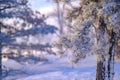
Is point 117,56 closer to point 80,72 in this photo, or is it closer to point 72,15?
point 72,15

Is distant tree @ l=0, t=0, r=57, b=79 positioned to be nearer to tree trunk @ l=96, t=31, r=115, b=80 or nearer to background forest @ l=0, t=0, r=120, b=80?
background forest @ l=0, t=0, r=120, b=80

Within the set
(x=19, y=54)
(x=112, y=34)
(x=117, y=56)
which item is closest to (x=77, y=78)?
(x=19, y=54)

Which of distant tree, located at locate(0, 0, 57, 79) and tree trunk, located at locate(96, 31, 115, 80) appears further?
distant tree, located at locate(0, 0, 57, 79)

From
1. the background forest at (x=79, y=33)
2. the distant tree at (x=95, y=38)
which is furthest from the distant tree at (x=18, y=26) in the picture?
the distant tree at (x=95, y=38)

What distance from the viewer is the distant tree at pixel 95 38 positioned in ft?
59.0

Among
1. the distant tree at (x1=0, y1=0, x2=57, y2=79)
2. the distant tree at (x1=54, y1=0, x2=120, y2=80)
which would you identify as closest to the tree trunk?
the distant tree at (x1=54, y1=0, x2=120, y2=80)

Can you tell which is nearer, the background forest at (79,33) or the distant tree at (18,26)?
the background forest at (79,33)

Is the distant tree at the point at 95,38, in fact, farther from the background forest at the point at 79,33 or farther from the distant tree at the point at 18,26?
the distant tree at the point at 18,26

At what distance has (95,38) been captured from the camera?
1873cm

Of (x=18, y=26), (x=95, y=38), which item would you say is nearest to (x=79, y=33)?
(x=95, y=38)

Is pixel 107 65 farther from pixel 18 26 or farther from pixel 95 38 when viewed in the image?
pixel 18 26

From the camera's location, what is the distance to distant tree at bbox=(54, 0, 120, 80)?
1797 cm

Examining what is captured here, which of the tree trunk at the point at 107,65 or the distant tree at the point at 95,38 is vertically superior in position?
the distant tree at the point at 95,38

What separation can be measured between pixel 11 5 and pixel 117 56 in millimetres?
8557
